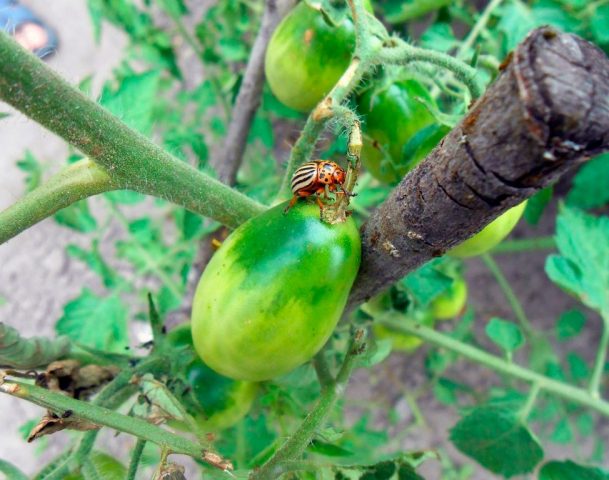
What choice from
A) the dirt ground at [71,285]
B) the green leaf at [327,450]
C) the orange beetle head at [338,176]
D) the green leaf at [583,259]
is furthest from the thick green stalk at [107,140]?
the dirt ground at [71,285]

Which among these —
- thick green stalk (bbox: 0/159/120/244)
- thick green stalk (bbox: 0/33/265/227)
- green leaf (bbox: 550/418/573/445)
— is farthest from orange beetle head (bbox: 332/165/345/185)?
green leaf (bbox: 550/418/573/445)

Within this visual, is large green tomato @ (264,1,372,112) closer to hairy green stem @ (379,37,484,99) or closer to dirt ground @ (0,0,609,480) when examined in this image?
hairy green stem @ (379,37,484,99)

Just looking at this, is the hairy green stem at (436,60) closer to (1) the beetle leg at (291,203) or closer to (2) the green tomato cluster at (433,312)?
(1) the beetle leg at (291,203)

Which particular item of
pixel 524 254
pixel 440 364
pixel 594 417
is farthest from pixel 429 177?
pixel 594 417

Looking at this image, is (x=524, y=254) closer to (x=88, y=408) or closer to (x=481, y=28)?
(x=481, y=28)

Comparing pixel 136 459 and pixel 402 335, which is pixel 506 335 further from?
pixel 136 459

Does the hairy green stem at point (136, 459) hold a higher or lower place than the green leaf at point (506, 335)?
higher
